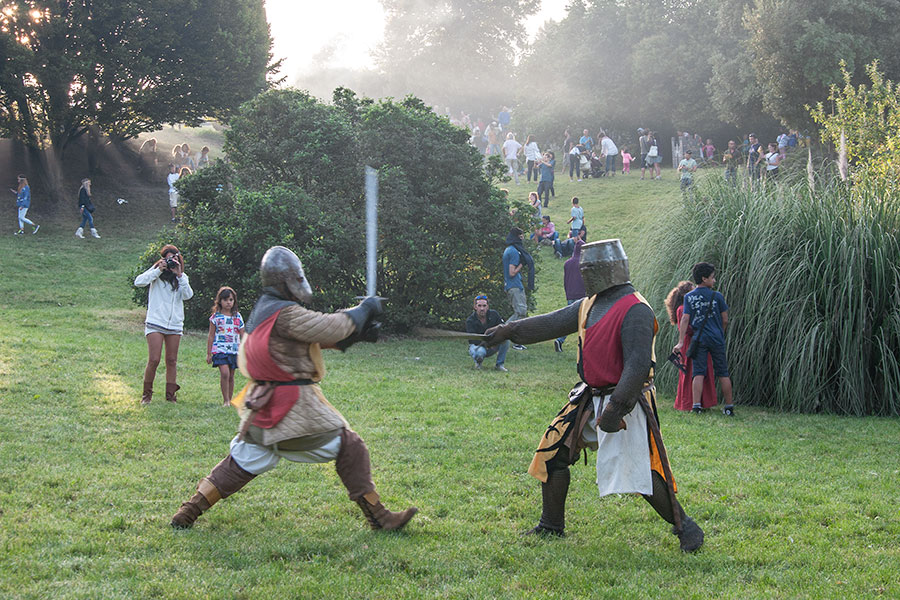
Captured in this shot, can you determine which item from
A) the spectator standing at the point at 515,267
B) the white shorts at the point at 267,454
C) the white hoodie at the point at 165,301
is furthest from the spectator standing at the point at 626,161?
the white shorts at the point at 267,454

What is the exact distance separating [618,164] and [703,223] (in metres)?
26.4

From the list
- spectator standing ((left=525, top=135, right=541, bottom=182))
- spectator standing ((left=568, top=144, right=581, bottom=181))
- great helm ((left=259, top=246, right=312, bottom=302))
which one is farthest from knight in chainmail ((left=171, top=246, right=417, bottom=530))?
spectator standing ((left=568, top=144, right=581, bottom=181))

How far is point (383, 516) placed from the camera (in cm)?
549

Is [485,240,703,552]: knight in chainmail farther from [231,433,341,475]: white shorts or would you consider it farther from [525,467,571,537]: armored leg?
[231,433,341,475]: white shorts

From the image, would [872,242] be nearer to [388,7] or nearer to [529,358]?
[529,358]

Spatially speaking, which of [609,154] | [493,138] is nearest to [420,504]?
[609,154]

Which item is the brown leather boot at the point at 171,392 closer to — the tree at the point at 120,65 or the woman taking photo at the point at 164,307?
the woman taking photo at the point at 164,307

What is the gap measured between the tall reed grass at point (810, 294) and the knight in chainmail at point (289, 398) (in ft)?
21.9

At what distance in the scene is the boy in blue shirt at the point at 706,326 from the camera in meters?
10.1

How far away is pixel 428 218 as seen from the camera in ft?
52.2

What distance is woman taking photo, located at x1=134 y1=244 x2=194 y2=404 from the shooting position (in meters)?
9.36

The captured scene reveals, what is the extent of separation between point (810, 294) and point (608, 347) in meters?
6.33

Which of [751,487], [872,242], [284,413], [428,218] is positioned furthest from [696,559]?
[428,218]

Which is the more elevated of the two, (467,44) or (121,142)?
(467,44)
